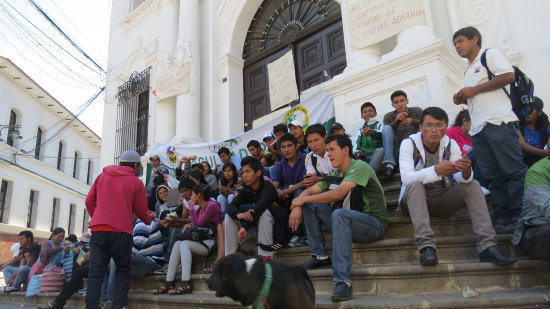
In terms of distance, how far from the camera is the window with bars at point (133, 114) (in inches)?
446

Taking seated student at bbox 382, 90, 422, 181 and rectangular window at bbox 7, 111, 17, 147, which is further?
rectangular window at bbox 7, 111, 17, 147

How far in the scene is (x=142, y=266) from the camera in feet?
15.3

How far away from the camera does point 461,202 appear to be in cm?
309

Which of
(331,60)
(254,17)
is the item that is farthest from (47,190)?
(331,60)

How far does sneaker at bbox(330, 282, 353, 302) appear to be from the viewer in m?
2.72

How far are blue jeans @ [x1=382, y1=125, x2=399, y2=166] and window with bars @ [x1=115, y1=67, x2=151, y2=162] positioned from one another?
317 inches

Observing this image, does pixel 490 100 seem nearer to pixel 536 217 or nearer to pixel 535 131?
pixel 535 131

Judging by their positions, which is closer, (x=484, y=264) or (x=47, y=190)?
Result: (x=484, y=264)

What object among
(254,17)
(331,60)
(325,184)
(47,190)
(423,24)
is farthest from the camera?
(47,190)

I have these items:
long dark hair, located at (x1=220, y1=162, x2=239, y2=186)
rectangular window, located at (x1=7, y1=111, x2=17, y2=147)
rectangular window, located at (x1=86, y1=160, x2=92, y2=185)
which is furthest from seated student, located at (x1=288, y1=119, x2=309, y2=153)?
rectangular window, located at (x1=86, y1=160, x2=92, y2=185)

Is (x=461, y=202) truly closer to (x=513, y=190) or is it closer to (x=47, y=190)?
(x=513, y=190)

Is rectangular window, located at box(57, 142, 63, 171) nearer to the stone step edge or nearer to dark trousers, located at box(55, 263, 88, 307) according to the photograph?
dark trousers, located at box(55, 263, 88, 307)

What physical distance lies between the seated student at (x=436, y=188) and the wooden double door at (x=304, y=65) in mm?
4519

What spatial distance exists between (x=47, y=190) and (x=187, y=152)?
56.7 ft
